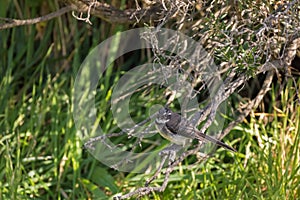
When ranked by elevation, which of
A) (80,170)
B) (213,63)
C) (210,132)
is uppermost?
(213,63)

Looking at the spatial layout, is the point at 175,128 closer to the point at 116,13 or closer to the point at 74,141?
the point at 116,13

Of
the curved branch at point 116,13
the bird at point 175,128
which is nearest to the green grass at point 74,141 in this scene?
the bird at point 175,128

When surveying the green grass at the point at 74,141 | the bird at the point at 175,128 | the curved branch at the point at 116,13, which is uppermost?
the curved branch at the point at 116,13

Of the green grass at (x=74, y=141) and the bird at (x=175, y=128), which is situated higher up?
the bird at (x=175, y=128)

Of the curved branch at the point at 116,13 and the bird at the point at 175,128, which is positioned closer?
the bird at the point at 175,128

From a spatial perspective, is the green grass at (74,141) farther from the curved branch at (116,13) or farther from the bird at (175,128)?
the curved branch at (116,13)

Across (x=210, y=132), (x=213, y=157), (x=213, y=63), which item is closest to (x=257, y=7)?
(x=213, y=63)

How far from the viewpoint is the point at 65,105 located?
3.68 meters

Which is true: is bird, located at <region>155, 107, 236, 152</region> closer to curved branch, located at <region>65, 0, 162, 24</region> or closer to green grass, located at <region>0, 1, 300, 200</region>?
green grass, located at <region>0, 1, 300, 200</region>

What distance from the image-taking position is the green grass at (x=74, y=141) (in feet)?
9.70

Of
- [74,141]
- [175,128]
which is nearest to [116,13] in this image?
[74,141]

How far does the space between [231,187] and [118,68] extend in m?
1.22

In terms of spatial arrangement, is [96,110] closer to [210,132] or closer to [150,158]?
[150,158]

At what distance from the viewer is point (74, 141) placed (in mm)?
3346
